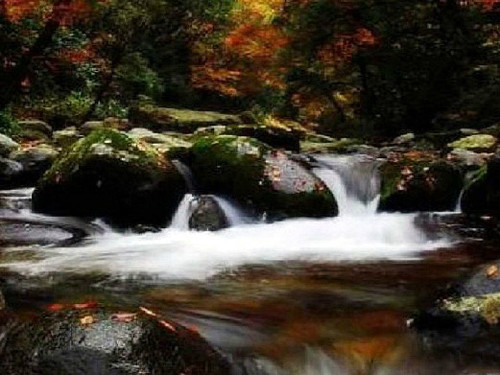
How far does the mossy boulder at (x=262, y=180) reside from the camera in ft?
31.2

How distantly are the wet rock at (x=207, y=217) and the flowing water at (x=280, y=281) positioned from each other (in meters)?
0.14

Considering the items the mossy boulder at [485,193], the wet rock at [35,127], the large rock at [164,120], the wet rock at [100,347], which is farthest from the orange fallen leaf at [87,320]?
the large rock at [164,120]

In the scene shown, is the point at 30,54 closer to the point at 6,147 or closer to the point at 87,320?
the point at 6,147

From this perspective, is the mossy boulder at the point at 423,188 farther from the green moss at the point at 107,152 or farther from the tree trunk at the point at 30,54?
the tree trunk at the point at 30,54

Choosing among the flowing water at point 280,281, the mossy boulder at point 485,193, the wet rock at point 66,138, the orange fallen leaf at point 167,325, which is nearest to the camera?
the orange fallen leaf at point 167,325

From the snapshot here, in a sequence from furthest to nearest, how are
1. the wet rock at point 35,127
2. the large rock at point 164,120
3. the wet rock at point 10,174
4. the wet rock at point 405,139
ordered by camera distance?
the large rock at point 164,120, the wet rock at point 405,139, the wet rock at point 35,127, the wet rock at point 10,174

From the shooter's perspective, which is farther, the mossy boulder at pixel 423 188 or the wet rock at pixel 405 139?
the wet rock at pixel 405 139

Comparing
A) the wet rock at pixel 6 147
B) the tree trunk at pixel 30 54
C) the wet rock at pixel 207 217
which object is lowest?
the wet rock at pixel 207 217

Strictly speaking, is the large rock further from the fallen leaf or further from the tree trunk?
the fallen leaf

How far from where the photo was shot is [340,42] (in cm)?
1859

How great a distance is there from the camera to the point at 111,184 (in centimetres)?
917

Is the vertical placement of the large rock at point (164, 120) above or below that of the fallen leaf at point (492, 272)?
above

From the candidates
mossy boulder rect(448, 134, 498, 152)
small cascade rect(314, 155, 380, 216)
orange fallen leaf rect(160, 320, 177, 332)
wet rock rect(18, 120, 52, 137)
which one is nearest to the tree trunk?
wet rock rect(18, 120, 52, 137)

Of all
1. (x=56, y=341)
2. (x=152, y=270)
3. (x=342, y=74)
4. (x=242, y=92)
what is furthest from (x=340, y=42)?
(x=56, y=341)
